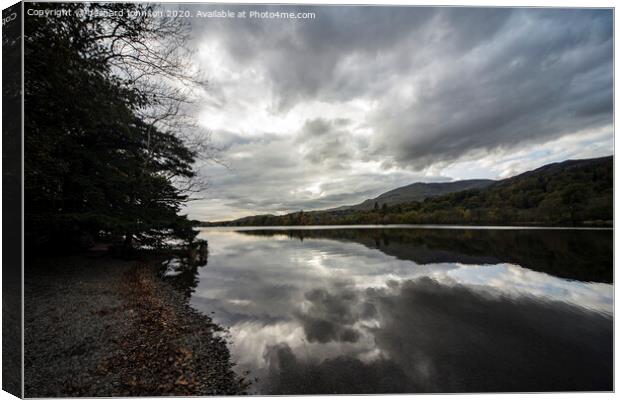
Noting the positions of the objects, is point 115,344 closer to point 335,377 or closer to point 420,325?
point 335,377

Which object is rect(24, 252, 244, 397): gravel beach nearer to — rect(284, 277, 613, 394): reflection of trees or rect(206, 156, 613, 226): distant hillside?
rect(284, 277, 613, 394): reflection of trees

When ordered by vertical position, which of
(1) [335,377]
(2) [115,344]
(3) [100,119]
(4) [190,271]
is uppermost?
(3) [100,119]

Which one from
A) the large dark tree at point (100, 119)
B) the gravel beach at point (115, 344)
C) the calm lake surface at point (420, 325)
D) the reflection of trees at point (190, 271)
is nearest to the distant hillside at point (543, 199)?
the calm lake surface at point (420, 325)

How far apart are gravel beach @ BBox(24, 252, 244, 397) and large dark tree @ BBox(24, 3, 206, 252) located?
1.93m

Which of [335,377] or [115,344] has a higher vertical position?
[115,344]

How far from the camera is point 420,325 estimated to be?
636cm

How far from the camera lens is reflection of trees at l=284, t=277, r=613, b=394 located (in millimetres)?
4168

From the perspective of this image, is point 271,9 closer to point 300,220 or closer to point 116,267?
point 300,220

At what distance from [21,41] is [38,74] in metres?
0.80

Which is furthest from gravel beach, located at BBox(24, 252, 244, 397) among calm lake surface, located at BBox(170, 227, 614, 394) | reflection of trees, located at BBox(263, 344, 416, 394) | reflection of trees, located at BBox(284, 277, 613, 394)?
reflection of trees, located at BBox(284, 277, 613, 394)

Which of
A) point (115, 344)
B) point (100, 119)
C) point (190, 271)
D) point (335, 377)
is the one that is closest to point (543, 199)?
point (335, 377)

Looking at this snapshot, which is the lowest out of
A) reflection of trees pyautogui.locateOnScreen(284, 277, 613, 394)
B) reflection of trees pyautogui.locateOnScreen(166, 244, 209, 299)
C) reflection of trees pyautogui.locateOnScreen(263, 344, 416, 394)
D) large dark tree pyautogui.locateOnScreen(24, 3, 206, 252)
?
reflection of trees pyautogui.locateOnScreen(284, 277, 613, 394)

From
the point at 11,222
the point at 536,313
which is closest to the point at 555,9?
the point at 536,313

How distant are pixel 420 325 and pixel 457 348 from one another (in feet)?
A: 4.07
